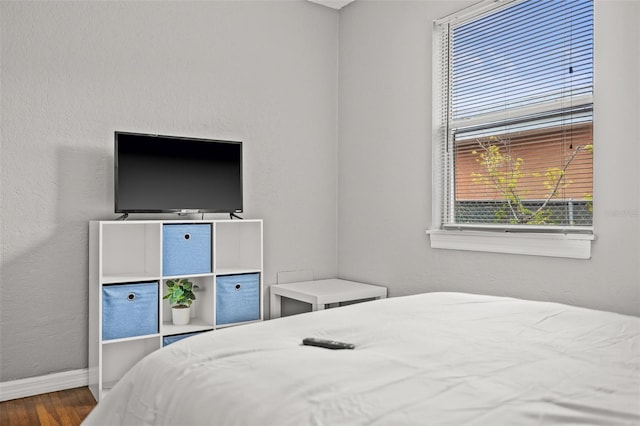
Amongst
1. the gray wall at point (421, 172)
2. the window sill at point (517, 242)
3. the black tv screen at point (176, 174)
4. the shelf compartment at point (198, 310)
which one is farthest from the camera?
the shelf compartment at point (198, 310)

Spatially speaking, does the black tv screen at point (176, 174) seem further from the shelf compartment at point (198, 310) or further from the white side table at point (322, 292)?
the white side table at point (322, 292)

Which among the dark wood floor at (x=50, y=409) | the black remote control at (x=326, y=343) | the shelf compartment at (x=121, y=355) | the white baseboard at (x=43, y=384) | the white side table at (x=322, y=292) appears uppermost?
the black remote control at (x=326, y=343)

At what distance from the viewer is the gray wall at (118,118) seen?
Answer: 273cm

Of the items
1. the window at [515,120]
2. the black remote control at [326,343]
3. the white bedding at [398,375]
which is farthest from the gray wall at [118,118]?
the black remote control at [326,343]

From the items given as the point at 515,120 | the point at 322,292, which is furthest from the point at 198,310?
the point at 515,120

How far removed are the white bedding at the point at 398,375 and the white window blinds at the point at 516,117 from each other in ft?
3.16

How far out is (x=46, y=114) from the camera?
2.79 metres

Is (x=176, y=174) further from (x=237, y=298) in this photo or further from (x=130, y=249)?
(x=237, y=298)

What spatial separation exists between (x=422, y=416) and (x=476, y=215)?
2197 millimetres

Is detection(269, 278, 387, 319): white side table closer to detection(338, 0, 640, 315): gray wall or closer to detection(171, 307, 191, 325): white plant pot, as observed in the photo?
detection(338, 0, 640, 315): gray wall

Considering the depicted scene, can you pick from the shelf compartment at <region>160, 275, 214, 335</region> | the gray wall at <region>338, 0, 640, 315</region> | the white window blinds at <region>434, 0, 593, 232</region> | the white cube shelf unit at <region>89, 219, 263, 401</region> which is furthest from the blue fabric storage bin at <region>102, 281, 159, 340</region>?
the white window blinds at <region>434, 0, 593, 232</region>

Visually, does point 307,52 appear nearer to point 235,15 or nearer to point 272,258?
point 235,15

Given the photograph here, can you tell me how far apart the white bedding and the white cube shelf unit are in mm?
1281

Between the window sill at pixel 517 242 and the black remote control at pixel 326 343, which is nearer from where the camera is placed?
the black remote control at pixel 326 343
